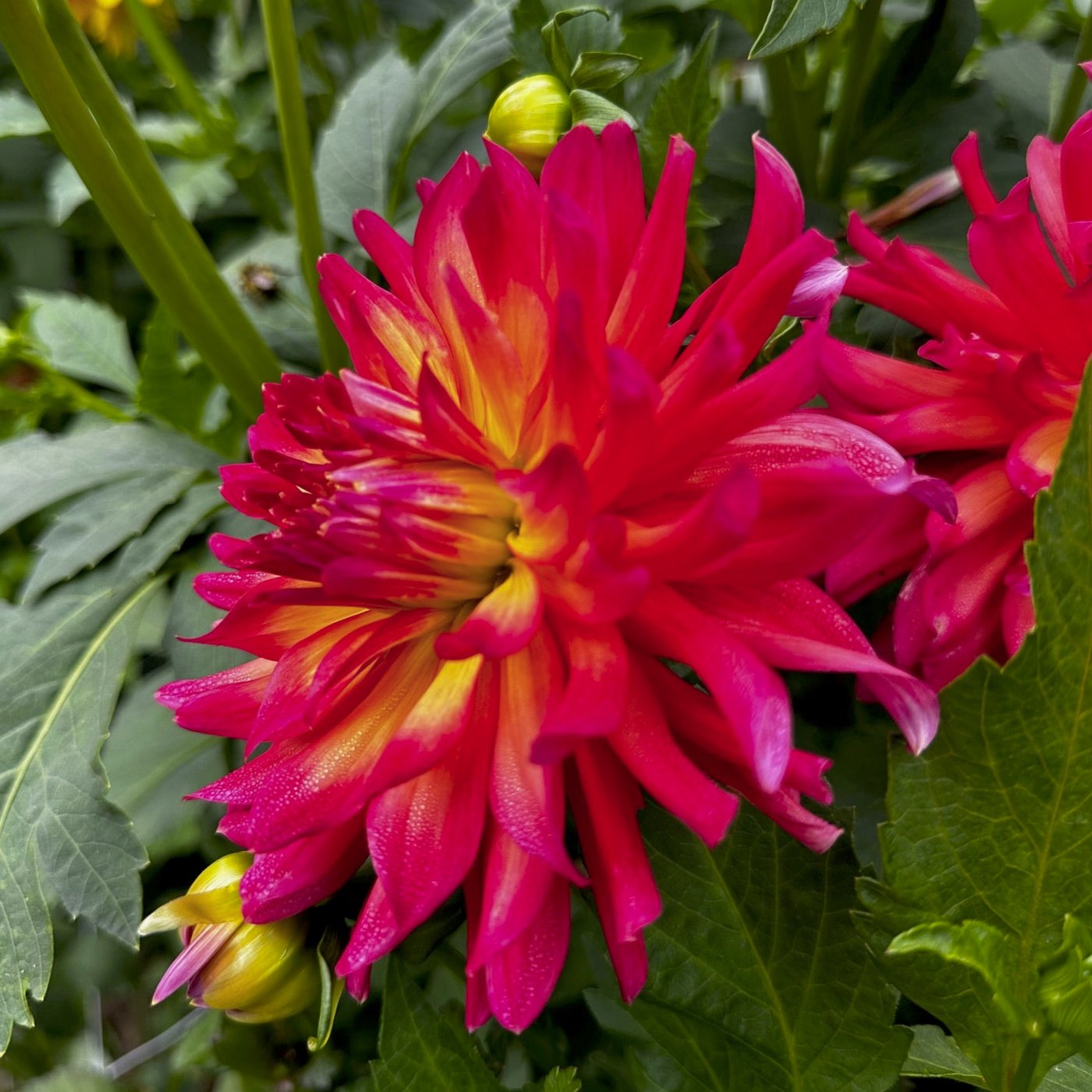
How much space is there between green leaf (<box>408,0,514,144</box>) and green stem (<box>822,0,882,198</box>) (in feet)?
0.69

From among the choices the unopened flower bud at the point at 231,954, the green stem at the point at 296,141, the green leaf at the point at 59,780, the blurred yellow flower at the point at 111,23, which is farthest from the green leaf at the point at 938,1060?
the blurred yellow flower at the point at 111,23

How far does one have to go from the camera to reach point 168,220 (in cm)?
58

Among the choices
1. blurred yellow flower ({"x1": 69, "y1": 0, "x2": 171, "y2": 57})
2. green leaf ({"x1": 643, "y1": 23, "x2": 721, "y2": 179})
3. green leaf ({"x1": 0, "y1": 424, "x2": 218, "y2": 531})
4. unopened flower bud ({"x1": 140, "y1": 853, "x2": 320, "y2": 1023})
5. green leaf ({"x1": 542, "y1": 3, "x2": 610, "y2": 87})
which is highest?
blurred yellow flower ({"x1": 69, "y1": 0, "x2": 171, "y2": 57})

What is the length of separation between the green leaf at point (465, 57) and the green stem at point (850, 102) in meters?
0.21

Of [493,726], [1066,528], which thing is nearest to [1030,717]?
[1066,528]

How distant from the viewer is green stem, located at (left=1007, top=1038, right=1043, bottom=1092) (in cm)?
32

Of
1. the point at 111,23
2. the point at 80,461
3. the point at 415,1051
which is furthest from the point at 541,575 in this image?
the point at 111,23

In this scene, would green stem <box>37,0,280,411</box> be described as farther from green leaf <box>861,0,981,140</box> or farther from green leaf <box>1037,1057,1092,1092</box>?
green leaf <box>1037,1057,1092,1092</box>

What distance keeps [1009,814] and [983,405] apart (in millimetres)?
146

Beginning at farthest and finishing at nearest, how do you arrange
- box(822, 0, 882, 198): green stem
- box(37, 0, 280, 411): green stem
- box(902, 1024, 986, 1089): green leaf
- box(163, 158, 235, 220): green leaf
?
box(163, 158, 235, 220): green leaf < box(822, 0, 882, 198): green stem < box(37, 0, 280, 411): green stem < box(902, 1024, 986, 1089): green leaf

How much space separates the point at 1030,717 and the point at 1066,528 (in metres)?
0.06

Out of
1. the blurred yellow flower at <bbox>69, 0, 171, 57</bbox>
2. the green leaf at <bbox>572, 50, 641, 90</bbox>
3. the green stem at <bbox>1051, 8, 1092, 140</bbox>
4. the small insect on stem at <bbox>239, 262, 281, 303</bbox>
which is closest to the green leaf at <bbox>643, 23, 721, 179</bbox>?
the green leaf at <bbox>572, 50, 641, 90</bbox>

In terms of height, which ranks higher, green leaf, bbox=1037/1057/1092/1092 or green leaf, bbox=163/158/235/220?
green leaf, bbox=163/158/235/220

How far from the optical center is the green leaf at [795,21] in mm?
416
